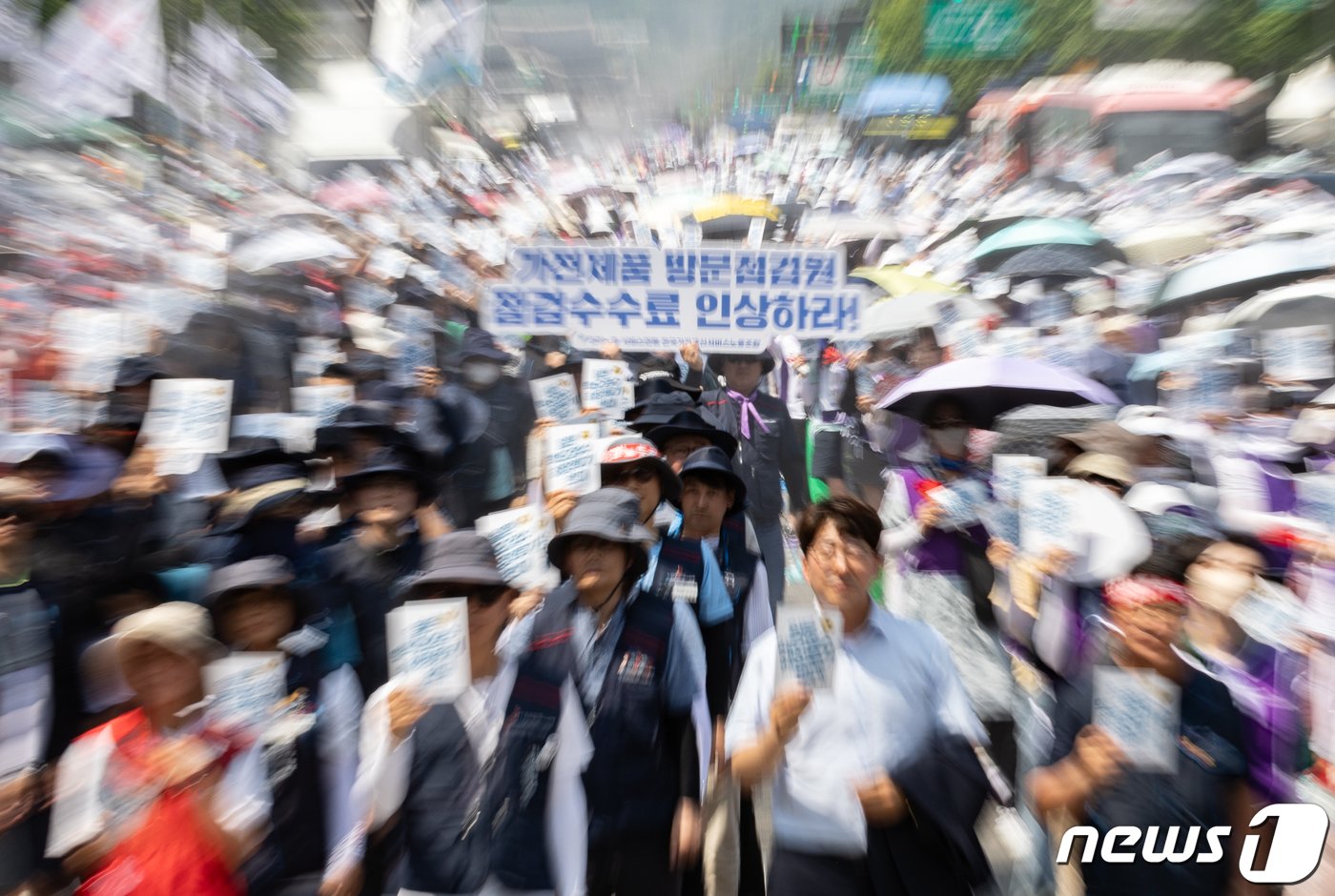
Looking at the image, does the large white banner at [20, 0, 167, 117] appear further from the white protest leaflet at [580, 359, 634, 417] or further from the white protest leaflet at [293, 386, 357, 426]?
the white protest leaflet at [580, 359, 634, 417]

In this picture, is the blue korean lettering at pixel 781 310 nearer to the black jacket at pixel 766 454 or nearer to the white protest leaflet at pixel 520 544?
the black jacket at pixel 766 454

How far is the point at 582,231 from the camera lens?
1370 cm

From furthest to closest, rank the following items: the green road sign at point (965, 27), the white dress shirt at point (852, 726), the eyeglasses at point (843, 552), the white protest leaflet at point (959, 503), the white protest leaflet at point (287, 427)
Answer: the green road sign at point (965, 27) < the white protest leaflet at point (287, 427) < the white protest leaflet at point (959, 503) < the eyeglasses at point (843, 552) < the white dress shirt at point (852, 726)

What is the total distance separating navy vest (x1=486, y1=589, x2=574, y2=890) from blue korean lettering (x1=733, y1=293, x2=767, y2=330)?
2.62m

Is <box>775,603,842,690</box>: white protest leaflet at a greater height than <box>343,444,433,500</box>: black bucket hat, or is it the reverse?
<box>343,444,433,500</box>: black bucket hat

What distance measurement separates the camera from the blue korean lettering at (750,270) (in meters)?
4.29

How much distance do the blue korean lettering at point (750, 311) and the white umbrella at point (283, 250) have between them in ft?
16.8

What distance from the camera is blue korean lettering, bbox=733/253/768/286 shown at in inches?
169

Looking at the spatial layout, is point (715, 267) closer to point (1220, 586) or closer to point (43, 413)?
point (1220, 586)

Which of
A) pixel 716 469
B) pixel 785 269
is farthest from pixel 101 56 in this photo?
pixel 716 469

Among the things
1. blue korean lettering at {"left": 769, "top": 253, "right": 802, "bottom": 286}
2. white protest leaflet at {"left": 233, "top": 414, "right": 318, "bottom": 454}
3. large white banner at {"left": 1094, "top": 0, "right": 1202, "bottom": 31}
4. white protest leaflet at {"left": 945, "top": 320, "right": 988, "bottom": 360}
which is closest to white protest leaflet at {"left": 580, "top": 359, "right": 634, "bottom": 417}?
blue korean lettering at {"left": 769, "top": 253, "right": 802, "bottom": 286}

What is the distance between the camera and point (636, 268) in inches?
168

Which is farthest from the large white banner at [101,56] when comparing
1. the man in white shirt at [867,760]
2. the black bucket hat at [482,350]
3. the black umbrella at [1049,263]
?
the black umbrella at [1049,263]

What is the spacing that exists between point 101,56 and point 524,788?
28.0ft
